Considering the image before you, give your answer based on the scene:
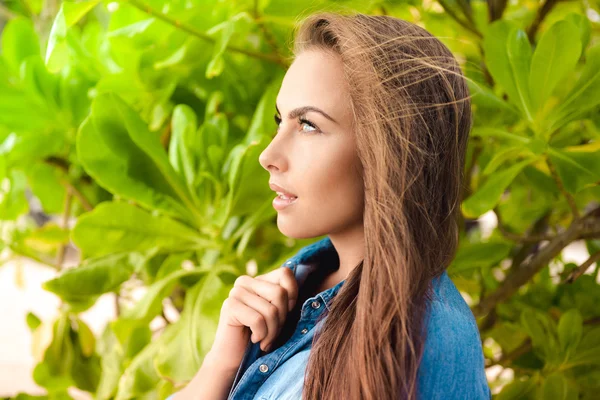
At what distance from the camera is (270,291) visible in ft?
2.04

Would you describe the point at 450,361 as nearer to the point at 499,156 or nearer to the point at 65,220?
the point at 499,156

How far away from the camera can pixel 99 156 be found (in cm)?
76

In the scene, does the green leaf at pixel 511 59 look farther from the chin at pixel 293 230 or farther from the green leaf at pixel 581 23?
the chin at pixel 293 230

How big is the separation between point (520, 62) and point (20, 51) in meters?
0.73

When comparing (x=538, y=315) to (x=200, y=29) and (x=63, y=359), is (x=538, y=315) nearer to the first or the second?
(x=200, y=29)

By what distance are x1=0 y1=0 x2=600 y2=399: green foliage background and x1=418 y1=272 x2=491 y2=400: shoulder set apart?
0.65ft

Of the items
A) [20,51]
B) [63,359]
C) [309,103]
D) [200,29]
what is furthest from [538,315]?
[20,51]

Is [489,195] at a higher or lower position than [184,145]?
lower

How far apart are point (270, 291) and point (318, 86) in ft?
0.67

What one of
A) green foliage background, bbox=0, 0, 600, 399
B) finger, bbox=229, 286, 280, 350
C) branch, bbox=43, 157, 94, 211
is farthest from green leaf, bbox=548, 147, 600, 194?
branch, bbox=43, 157, 94, 211

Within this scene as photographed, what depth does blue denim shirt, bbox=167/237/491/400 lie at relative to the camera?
490 mm

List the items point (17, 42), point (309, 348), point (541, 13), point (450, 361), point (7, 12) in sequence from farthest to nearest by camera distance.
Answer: point (7, 12), point (17, 42), point (541, 13), point (309, 348), point (450, 361)

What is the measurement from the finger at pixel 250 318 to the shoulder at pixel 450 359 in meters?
0.17

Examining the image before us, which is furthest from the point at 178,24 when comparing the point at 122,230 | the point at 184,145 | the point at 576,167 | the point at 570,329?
the point at 570,329
